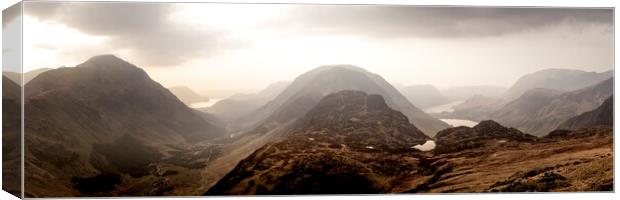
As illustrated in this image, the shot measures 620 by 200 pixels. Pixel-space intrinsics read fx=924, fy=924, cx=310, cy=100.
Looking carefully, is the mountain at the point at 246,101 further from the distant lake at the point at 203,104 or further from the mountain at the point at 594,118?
the mountain at the point at 594,118

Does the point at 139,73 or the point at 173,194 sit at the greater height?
the point at 139,73

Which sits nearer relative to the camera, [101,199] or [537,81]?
[101,199]

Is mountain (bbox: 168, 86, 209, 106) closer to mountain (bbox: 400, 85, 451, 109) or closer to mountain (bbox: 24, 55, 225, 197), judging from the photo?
mountain (bbox: 24, 55, 225, 197)

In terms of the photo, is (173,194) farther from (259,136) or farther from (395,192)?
(395,192)

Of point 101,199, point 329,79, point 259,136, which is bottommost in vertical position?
point 101,199

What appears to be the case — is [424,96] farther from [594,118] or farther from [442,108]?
[594,118]

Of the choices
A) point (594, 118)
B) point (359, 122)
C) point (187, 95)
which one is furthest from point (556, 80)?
point (187, 95)

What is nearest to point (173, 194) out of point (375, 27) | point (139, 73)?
point (139, 73)
